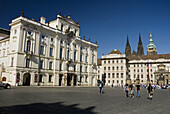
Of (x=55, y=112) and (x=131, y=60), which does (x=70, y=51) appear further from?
(x=131, y=60)

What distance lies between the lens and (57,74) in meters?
49.3

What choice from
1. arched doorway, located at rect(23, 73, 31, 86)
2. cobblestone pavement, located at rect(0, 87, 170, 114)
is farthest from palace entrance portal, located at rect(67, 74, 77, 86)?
cobblestone pavement, located at rect(0, 87, 170, 114)

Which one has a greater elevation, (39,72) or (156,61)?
(156,61)

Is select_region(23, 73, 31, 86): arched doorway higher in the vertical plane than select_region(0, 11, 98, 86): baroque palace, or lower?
lower

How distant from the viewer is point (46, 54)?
4675 cm

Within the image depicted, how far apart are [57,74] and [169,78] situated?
66.0m

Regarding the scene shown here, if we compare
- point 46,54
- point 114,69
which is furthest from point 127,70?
point 46,54

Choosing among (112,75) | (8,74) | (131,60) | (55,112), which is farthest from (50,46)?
(131,60)

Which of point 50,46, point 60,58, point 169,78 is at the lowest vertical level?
point 169,78

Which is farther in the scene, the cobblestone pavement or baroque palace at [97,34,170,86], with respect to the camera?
baroque palace at [97,34,170,86]

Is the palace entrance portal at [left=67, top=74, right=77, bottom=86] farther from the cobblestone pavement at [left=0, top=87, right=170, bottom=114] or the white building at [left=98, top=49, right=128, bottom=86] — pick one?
the cobblestone pavement at [left=0, top=87, right=170, bottom=114]

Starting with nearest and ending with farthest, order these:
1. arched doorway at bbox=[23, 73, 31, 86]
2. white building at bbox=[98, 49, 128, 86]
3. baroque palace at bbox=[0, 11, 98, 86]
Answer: baroque palace at bbox=[0, 11, 98, 86]
arched doorway at bbox=[23, 73, 31, 86]
white building at bbox=[98, 49, 128, 86]

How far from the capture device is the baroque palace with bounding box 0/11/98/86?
39750mm

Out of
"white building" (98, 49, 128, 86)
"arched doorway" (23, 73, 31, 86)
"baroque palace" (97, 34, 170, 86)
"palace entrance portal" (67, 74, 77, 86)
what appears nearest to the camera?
"arched doorway" (23, 73, 31, 86)
